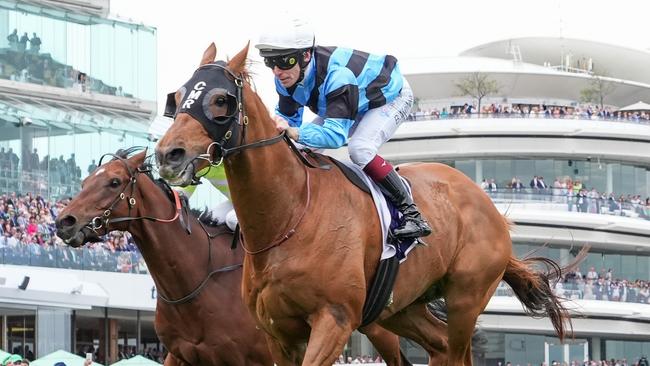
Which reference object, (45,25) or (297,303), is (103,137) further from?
(297,303)

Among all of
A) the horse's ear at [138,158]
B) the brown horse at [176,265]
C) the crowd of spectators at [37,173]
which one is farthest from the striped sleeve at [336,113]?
the crowd of spectators at [37,173]

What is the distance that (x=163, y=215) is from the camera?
925 cm

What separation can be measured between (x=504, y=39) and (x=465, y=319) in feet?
174

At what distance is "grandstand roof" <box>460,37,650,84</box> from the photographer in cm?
6009

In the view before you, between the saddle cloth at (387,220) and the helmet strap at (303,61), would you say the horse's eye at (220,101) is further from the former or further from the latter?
the saddle cloth at (387,220)

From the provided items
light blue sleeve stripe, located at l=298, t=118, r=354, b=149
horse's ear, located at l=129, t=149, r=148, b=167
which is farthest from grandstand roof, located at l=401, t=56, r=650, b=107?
light blue sleeve stripe, located at l=298, t=118, r=354, b=149

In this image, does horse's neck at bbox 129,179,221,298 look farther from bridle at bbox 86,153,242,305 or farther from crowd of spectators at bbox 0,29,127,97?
crowd of spectators at bbox 0,29,127,97

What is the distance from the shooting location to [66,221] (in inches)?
352

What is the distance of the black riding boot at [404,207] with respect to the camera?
23.8 feet

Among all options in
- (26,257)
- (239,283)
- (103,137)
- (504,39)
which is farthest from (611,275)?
(239,283)

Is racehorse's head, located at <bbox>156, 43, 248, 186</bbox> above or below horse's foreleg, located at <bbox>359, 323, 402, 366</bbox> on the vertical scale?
above

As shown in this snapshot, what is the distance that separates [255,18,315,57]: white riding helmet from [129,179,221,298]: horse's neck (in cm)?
260

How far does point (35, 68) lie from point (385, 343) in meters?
25.9

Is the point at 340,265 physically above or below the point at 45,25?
below
